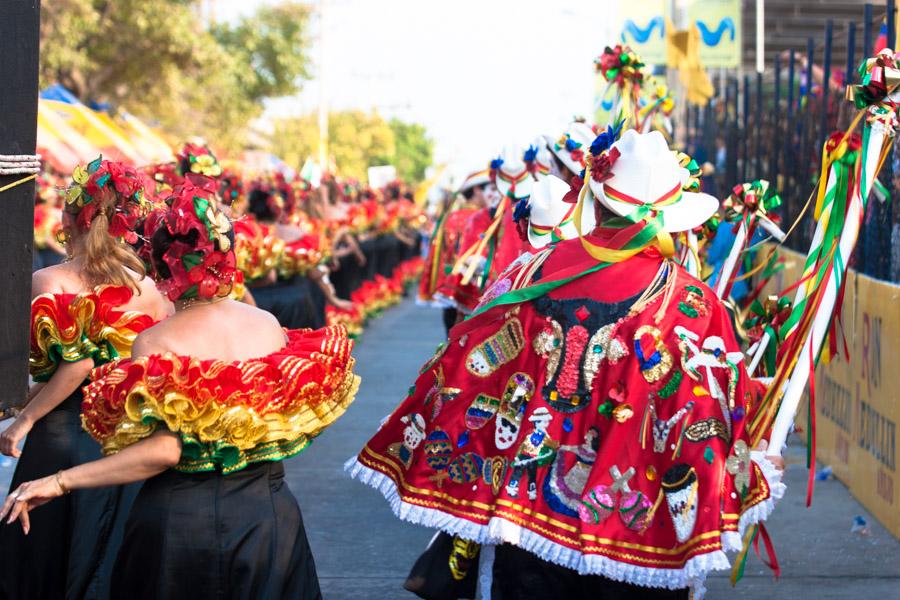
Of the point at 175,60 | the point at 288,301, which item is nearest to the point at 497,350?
the point at 288,301

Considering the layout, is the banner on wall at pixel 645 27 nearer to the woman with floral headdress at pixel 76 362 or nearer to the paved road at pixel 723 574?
the paved road at pixel 723 574

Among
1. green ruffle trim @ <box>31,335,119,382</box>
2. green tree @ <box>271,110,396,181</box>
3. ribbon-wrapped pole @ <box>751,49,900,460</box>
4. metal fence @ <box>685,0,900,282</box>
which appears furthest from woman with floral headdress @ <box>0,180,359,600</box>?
green tree @ <box>271,110,396,181</box>

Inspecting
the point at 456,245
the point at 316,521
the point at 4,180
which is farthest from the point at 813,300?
the point at 456,245

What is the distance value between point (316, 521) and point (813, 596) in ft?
9.16

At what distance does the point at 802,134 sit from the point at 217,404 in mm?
8266

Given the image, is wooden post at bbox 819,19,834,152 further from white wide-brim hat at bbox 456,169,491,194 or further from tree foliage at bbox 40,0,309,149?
tree foliage at bbox 40,0,309,149

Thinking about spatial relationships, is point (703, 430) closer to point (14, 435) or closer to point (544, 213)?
point (544, 213)

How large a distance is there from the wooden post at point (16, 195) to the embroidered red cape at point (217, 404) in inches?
9.3

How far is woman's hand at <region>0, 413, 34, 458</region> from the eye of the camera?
16.1 ft

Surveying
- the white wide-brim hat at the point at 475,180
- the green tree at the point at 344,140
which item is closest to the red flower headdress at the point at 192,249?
the white wide-brim hat at the point at 475,180

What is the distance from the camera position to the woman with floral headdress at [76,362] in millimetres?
4984

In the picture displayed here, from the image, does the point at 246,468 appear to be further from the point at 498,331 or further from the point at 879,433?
the point at 879,433

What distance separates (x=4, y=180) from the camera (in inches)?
149

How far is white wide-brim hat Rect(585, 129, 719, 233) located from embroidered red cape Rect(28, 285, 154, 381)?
175cm
